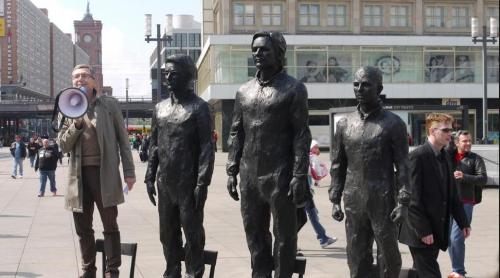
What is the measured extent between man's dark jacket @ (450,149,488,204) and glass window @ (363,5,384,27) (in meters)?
45.2

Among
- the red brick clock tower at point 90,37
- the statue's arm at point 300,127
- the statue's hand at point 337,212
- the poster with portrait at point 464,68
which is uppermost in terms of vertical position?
the red brick clock tower at point 90,37

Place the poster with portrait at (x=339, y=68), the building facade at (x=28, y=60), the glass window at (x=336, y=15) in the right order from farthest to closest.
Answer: the building facade at (x=28, y=60) → the glass window at (x=336, y=15) → the poster with portrait at (x=339, y=68)

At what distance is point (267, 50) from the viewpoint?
5.82 m

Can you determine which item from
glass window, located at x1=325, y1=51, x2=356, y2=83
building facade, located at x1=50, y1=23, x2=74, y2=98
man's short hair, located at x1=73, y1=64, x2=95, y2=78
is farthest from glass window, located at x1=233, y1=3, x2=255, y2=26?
building facade, located at x1=50, y1=23, x2=74, y2=98

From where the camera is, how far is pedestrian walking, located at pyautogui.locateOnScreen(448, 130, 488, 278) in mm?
7422

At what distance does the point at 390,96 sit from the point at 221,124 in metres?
12.6

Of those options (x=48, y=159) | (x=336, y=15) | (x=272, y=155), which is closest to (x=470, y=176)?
(x=272, y=155)

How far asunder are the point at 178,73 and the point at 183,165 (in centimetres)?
85

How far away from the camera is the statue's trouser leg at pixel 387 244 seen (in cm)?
537

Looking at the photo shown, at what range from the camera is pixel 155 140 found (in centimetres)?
650

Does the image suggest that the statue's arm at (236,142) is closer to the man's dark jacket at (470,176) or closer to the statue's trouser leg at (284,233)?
the statue's trouser leg at (284,233)

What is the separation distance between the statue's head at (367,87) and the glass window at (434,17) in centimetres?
4889

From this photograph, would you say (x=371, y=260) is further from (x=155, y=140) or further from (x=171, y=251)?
(x=155, y=140)

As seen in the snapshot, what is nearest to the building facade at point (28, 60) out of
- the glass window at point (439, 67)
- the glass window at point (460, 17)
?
the glass window at point (439, 67)
